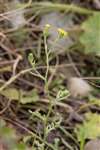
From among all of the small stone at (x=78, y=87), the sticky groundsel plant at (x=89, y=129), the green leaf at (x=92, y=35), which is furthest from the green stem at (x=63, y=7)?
the sticky groundsel plant at (x=89, y=129)

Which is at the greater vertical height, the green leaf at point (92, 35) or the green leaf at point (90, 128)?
the green leaf at point (92, 35)

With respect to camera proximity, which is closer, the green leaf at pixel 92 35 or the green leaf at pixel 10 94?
the green leaf at pixel 10 94

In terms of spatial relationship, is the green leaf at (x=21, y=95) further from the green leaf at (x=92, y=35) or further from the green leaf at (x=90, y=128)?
the green leaf at (x=92, y=35)

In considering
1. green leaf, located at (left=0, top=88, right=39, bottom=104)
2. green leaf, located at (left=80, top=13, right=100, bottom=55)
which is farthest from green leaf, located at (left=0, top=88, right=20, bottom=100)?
green leaf, located at (left=80, top=13, right=100, bottom=55)

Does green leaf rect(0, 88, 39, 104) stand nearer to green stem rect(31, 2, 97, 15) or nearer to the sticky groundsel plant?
the sticky groundsel plant

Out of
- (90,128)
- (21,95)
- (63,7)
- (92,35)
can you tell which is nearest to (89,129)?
(90,128)

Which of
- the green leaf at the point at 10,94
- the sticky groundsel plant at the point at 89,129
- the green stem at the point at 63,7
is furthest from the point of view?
the green stem at the point at 63,7

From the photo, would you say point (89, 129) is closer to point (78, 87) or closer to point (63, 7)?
point (78, 87)
